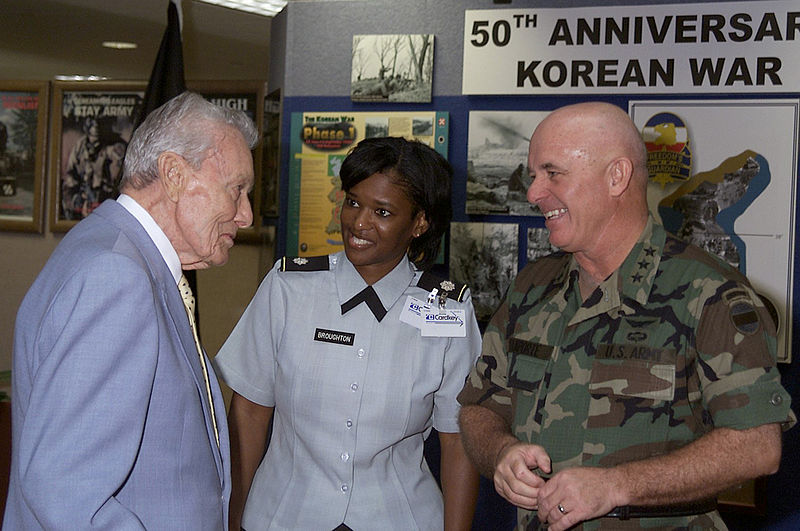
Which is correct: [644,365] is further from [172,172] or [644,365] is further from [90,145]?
[90,145]

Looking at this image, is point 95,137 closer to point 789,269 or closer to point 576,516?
point 789,269

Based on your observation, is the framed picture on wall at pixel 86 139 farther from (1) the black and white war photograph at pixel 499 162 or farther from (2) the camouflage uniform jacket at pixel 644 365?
(2) the camouflage uniform jacket at pixel 644 365

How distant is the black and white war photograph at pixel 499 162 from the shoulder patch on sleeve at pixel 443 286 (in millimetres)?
1005

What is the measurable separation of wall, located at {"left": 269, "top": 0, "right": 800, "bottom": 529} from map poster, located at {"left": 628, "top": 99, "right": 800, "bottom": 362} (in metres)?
0.22

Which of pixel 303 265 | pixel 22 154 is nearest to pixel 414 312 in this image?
pixel 303 265

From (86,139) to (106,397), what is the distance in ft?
15.9

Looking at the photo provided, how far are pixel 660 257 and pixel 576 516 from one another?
0.59 metres

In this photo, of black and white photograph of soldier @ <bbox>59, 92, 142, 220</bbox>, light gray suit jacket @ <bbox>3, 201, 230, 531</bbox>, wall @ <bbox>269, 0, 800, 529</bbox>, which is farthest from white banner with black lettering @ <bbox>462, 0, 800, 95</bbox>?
black and white photograph of soldier @ <bbox>59, 92, 142, 220</bbox>

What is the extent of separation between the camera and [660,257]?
1.79m

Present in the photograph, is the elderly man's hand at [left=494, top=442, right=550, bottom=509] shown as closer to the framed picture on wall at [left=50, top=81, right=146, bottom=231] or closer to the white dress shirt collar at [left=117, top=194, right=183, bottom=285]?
the white dress shirt collar at [left=117, top=194, right=183, bottom=285]

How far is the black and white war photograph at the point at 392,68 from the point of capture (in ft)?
11.0

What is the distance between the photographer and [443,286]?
2.31 metres

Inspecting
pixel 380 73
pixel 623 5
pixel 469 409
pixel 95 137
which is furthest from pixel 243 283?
pixel 469 409

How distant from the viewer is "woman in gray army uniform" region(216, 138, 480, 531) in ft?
6.82
